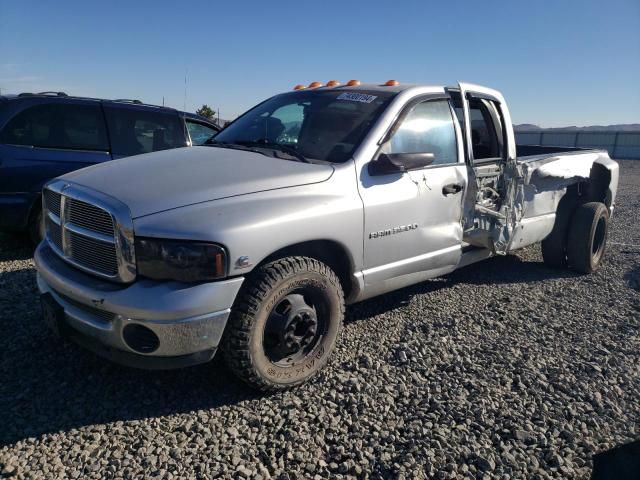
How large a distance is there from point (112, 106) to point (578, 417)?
18.5ft

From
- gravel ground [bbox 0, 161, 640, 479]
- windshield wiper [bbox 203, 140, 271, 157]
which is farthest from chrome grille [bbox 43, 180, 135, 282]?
windshield wiper [bbox 203, 140, 271, 157]

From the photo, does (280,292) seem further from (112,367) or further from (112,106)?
(112,106)

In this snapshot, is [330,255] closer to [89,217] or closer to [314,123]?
[314,123]

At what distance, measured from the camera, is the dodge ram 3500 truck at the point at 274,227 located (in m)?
2.51

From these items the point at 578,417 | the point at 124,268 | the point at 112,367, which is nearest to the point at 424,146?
the point at 578,417

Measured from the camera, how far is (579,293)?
5000 millimetres

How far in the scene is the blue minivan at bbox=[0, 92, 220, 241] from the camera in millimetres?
5059

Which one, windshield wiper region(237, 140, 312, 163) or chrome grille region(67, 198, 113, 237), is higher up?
windshield wiper region(237, 140, 312, 163)

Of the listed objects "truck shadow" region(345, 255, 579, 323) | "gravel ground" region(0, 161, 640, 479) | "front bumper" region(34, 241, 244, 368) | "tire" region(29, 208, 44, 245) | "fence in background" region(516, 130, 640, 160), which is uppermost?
"front bumper" region(34, 241, 244, 368)

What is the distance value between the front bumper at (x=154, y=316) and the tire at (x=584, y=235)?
441 cm

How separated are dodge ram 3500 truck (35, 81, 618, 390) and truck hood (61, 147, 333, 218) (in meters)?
0.01

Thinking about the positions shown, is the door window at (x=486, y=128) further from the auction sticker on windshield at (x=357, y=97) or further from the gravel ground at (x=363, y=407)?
the gravel ground at (x=363, y=407)

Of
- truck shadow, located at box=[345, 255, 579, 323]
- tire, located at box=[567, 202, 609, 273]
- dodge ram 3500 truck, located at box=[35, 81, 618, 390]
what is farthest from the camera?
tire, located at box=[567, 202, 609, 273]

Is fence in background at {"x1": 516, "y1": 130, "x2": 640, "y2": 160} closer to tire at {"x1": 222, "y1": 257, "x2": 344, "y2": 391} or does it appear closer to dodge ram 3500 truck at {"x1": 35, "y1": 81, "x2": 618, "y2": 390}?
dodge ram 3500 truck at {"x1": 35, "y1": 81, "x2": 618, "y2": 390}
